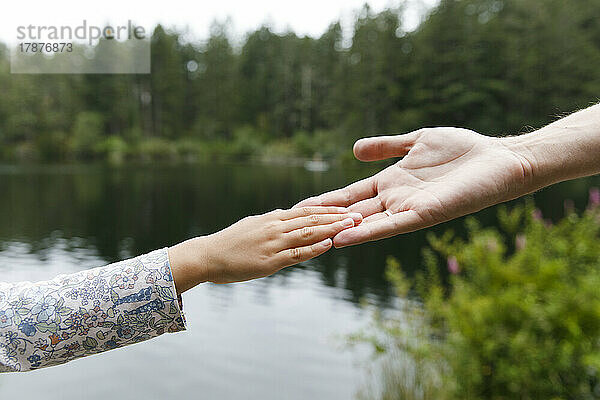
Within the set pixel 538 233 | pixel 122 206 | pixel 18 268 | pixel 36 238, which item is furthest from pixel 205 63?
pixel 538 233

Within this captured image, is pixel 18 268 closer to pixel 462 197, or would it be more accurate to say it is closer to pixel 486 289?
pixel 486 289

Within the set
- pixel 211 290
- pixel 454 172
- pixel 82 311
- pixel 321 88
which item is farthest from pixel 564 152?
pixel 321 88

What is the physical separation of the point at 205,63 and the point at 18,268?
2316 cm

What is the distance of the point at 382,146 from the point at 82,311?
83cm

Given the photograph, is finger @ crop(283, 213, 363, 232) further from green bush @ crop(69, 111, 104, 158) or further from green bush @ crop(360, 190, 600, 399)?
green bush @ crop(69, 111, 104, 158)

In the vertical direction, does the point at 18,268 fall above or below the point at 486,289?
below

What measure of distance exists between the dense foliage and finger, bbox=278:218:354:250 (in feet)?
57.3

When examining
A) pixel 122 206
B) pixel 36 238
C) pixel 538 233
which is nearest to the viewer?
pixel 538 233

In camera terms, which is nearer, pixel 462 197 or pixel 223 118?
pixel 462 197

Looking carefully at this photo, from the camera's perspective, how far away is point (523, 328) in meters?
3.14

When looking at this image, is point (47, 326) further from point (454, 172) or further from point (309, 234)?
point (454, 172)

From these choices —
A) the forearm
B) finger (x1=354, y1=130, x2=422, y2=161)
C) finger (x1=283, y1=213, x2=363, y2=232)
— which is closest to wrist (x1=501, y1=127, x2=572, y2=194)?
the forearm

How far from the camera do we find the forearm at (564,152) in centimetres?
127

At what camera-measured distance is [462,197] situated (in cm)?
123
